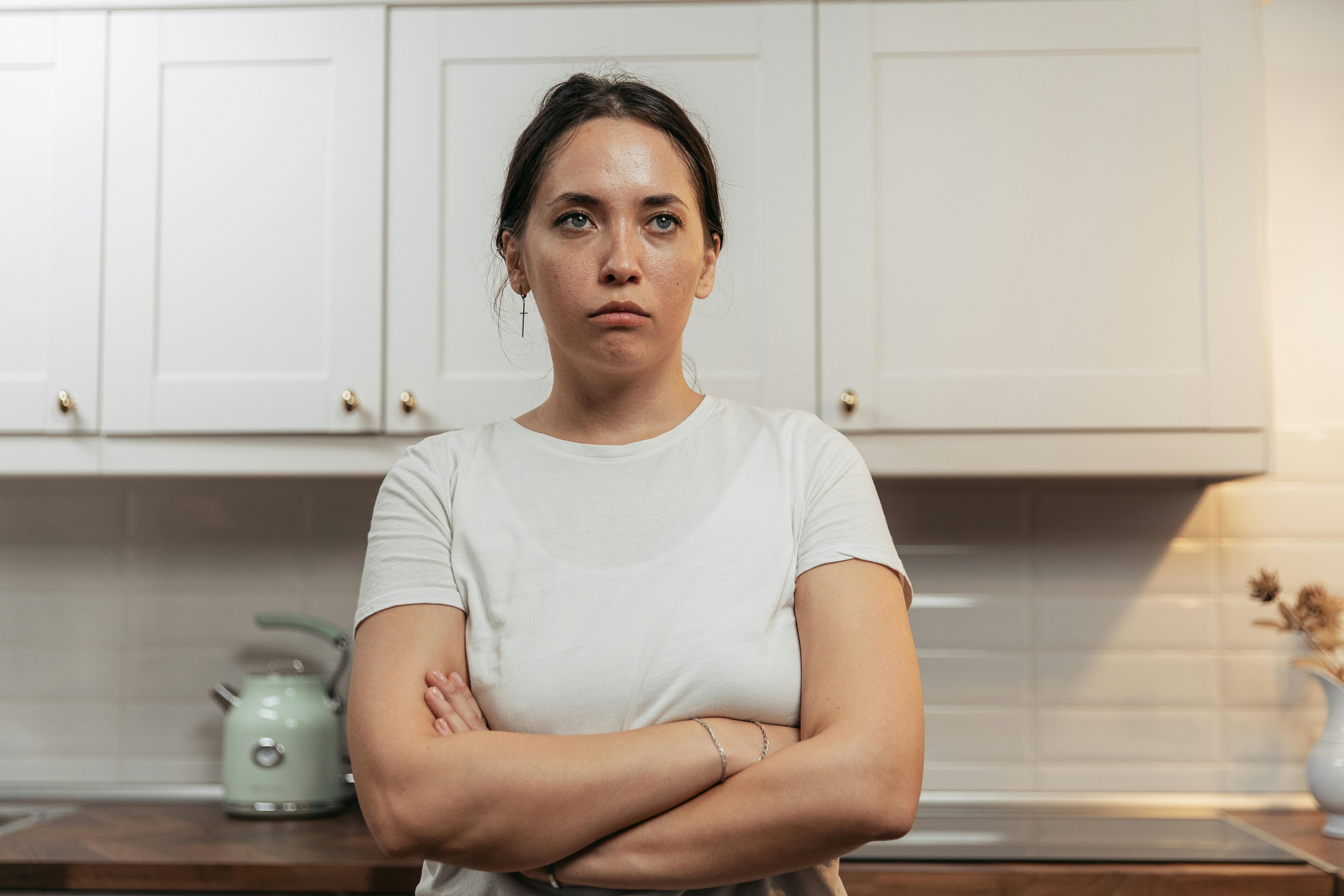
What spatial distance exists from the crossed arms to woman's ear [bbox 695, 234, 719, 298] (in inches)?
14.8

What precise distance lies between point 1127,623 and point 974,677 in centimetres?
30

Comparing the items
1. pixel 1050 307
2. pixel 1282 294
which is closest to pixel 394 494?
pixel 1050 307

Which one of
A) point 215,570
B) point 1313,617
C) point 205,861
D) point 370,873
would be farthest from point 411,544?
point 1313,617

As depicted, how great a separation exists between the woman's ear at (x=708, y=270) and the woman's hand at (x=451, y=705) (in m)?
0.43

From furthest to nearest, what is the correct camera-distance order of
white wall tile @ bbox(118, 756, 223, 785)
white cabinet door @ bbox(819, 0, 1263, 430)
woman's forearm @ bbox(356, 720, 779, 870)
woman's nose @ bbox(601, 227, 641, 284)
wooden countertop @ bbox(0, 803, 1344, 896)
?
white wall tile @ bbox(118, 756, 223, 785)
white cabinet door @ bbox(819, 0, 1263, 430)
wooden countertop @ bbox(0, 803, 1344, 896)
woman's nose @ bbox(601, 227, 641, 284)
woman's forearm @ bbox(356, 720, 779, 870)

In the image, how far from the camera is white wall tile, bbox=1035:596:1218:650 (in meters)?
1.94

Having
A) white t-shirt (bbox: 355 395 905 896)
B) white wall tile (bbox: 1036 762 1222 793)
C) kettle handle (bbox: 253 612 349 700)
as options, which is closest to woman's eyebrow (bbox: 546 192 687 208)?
white t-shirt (bbox: 355 395 905 896)

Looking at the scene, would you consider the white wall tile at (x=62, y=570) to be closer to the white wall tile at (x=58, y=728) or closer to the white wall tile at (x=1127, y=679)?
the white wall tile at (x=58, y=728)

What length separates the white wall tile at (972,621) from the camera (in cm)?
196

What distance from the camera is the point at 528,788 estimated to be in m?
0.83

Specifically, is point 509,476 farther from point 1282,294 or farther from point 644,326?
point 1282,294

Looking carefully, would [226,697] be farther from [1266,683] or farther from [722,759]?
[1266,683]

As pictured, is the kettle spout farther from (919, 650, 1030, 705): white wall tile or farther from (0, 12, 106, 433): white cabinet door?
(919, 650, 1030, 705): white wall tile

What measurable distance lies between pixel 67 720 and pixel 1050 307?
76.5 inches
